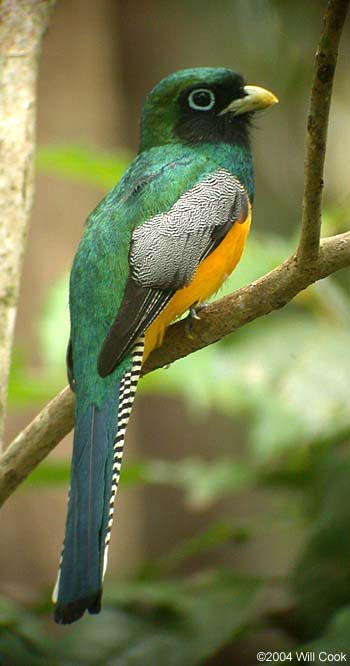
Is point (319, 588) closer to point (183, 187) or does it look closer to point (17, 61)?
point (183, 187)

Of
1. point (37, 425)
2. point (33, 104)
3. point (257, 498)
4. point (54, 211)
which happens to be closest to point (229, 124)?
point (33, 104)

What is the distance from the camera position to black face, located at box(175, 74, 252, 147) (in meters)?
3.72

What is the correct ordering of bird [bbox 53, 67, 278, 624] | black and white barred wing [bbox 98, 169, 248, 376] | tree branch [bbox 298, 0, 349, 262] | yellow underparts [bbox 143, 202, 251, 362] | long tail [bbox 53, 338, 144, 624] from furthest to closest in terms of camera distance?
1. yellow underparts [bbox 143, 202, 251, 362]
2. black and white barred wing [bbox 98, 169, 248, 376]
3. bird [bbox 53, 67, 278, 624]
4. long tail [bbox 53, 338, 144, 624]
5. tree branch [bbox 298, 0, 349, 262]

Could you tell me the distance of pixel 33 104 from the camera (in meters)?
3.46

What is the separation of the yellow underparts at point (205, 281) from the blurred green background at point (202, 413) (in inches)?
18.4

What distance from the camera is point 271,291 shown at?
2.78 meters

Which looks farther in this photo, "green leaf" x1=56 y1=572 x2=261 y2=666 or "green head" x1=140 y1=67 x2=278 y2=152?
"green head" x1=140 y1=67 x2=278 y2=152

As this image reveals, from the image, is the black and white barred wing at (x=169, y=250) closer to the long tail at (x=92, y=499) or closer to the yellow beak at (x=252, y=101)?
the long tail at (x=92, y=499)

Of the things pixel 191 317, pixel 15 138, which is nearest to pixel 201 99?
pixel 15 138

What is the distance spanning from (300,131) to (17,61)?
3728mm

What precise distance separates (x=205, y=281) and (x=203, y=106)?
81cm

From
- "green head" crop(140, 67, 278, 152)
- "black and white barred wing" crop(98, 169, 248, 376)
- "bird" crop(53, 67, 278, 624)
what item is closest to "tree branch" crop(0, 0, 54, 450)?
"bird" crop(53, 67, 278, 624)

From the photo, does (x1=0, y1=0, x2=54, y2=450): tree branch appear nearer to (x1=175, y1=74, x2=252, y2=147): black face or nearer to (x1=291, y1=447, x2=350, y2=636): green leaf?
(x1=175, y1=74, x2=252, y2=147): black face

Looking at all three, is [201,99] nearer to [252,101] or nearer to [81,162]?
[252,101]
